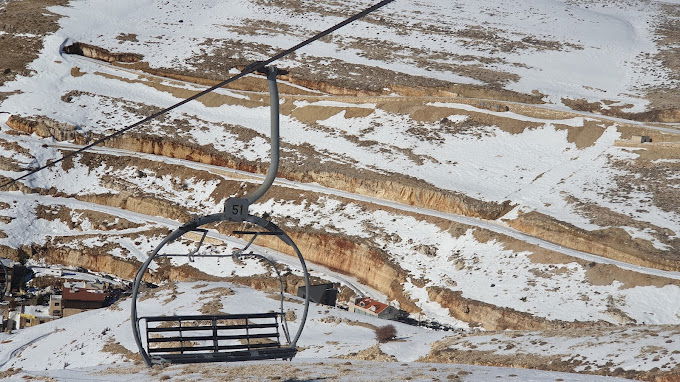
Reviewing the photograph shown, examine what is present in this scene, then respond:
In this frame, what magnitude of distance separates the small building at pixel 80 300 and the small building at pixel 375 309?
44.6ft

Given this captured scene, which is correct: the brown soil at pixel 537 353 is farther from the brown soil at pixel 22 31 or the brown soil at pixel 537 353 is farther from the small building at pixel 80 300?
the brown soil at pixel 22 31

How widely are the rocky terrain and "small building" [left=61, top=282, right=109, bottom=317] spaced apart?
533 centimetres

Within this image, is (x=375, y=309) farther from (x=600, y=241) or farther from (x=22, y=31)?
(x=22, y=31)

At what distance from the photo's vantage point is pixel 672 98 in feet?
282

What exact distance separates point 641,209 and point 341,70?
1631 inches

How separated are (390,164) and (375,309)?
70.4 ft

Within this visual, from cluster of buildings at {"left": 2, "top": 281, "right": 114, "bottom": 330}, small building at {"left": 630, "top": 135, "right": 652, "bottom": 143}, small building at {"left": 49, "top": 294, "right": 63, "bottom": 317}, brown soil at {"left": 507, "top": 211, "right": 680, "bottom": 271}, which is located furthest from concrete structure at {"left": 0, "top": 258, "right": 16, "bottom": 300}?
small building at {"left": 630, "top": 135, "right": 652, "bottom": 143}

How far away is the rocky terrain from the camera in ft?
171

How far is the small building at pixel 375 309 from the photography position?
48094 mm

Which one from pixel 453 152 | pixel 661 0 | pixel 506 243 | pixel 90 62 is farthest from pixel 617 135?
pixel 661 0

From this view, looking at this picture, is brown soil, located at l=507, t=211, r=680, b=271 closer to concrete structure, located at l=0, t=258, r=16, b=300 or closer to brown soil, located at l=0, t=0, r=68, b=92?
concrete structure, located at l=0, t=258, r=16, b=300

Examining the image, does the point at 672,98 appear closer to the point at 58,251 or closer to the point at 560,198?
the point at 560,198

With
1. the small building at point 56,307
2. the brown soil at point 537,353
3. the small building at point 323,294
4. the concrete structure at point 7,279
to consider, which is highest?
the brown soil at point 537,353

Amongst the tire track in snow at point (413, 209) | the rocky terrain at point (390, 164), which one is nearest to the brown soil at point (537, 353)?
the rocky terrain at point (390, 164)
